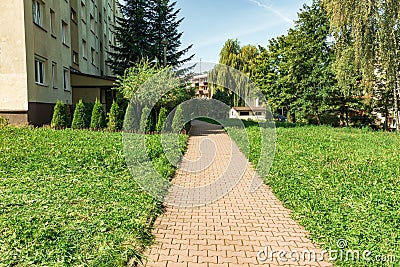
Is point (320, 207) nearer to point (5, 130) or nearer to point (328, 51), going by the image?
point (5, 130)

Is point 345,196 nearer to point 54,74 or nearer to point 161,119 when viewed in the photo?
point 161,119

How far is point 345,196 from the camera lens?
4938mm

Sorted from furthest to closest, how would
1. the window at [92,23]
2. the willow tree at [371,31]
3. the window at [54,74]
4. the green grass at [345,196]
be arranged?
the window at [92,23] → the willow tree at [371,31] → the window at [54,74] → the green grass at [345,196]

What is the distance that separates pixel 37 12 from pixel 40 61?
243 cm

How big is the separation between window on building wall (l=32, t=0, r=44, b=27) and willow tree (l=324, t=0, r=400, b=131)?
1705cm

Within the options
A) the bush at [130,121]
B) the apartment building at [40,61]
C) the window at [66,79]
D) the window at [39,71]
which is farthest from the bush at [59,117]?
the window at [66,79]

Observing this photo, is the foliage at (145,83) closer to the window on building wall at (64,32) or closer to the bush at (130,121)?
the bush at (130,121)

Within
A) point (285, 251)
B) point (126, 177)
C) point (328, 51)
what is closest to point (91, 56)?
point (328, 51)

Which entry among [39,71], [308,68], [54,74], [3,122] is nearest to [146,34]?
[54,74]

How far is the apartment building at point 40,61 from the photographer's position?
13117 millimetres

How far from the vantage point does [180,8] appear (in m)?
25.5

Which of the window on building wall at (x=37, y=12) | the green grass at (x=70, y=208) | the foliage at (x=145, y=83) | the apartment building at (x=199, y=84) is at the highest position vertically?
the window on building wall at (x=37, y=12)

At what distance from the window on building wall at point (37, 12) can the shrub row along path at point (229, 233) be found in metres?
13.9

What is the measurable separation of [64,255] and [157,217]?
65.7 inches
